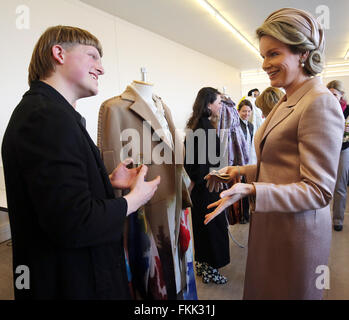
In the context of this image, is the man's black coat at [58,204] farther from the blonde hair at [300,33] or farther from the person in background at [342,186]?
the person in background at [342,186]

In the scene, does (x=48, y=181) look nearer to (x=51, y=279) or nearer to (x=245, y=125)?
(x=51, y=279)

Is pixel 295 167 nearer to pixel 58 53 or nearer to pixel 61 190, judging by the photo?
pixel 61 190

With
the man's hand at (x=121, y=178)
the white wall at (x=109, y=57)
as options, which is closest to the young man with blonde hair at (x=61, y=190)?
the man's hand at (x=121, y=178)

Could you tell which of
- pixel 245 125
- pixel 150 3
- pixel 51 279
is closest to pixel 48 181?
pixel 51 279

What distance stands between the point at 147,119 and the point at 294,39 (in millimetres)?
724

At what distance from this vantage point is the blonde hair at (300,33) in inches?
35.8

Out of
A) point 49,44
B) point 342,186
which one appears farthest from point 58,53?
point 342,186

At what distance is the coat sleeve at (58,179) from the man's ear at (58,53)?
23 cm

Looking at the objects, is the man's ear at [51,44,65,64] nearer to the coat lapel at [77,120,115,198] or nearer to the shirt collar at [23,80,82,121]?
the shirt collar at [23,80,82,121]

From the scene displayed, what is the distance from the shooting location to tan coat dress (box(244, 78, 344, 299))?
0.84 m

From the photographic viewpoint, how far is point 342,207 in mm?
3127

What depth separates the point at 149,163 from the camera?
132 centimetres

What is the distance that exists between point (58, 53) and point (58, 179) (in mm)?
449

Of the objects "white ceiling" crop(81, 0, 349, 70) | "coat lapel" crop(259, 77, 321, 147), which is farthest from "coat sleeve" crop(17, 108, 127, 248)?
"white ceiling" crop(81, 0, 349, 70)
